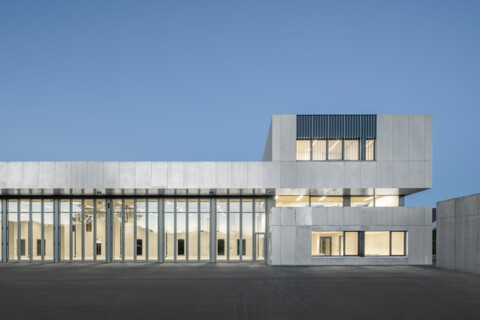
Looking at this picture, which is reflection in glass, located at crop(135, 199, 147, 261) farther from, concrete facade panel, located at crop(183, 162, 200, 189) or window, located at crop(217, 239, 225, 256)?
window, located at crop(217, 239, 225, 256)

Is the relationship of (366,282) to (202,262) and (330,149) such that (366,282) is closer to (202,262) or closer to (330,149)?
(330,149)

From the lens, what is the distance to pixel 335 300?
41.9 feet

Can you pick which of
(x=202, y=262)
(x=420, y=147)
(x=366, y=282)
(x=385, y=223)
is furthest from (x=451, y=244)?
(x=202, y=262)

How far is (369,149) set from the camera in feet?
78.1

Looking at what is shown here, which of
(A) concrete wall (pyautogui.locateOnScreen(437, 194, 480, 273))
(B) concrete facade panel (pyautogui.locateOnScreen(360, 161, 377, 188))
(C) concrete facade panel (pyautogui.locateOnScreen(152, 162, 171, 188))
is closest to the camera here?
(A) concrete wall (pyautogui.locateOnScreen(437, 194, 480, 273))

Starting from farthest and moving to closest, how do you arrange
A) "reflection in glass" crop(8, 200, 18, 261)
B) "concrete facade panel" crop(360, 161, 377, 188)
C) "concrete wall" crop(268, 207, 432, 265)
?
"reflection in glass" crop(8, 200, 18, 261) < "concrete wall" crop(268, 207, 432, 265) < "concrete facade panel" crop(360, 161, 377, 188)

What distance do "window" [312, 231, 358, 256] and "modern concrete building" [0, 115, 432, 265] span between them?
0.07 meters

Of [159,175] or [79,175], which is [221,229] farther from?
[79,175]

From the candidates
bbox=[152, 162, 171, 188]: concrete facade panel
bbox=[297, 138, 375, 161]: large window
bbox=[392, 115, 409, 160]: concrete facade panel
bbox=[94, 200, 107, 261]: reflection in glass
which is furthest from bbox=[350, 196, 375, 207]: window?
bbox=[94, 200, 107, 261]: reflection in glass

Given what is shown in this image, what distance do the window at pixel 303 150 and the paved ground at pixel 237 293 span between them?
7265 millimetres

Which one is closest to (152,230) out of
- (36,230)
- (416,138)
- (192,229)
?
(192,229)

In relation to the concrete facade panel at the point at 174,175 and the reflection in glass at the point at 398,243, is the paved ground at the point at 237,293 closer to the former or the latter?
the reflection in glass at the point at 398,243

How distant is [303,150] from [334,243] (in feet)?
22.3

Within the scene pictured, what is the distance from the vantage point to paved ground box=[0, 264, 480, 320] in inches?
435
